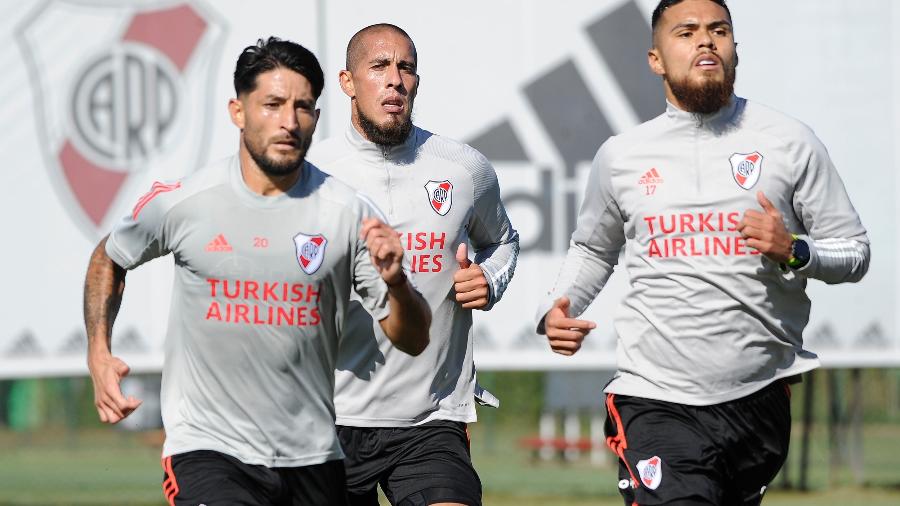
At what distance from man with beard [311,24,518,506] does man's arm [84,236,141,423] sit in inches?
48.9

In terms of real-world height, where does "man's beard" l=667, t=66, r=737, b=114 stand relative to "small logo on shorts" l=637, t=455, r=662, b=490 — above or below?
above

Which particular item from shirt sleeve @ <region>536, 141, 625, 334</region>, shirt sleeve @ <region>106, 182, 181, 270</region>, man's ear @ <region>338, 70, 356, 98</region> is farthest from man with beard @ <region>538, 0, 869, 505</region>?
shirt sleeve @ <region>106, 182, 181, 270</region>

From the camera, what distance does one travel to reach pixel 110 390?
5.31 metres

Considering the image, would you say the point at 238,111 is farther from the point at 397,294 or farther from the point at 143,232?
the point at 397,294

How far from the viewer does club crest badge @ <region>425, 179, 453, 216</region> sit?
6801 millimetres

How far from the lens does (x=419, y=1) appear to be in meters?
14.3

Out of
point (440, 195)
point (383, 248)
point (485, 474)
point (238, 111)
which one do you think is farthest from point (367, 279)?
point (485, 474)

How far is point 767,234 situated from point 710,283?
0.52m

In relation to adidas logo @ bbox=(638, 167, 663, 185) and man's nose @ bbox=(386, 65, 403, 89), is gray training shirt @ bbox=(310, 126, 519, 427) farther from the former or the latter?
adidas logo @ bbox=(638, 167, 663, 185)

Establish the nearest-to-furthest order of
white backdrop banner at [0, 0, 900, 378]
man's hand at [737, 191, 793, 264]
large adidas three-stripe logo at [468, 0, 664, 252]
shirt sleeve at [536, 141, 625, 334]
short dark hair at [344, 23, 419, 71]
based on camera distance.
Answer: man's hand at [737, 191, 793, 264]
shirt sleeve at [536, 141, 625, 334]
short dark hair at [344, 23, 419, 71]
white backdrop banner at [0, 0, 900, 378]
large adidas three-stripe logo at [468, 0, 664, 252]

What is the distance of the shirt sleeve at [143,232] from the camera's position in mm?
5512

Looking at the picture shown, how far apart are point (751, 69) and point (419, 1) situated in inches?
125

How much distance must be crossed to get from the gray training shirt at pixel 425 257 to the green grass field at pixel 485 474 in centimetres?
808

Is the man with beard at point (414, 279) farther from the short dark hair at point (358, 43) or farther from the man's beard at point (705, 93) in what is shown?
the man's beard at point (705, 93)
